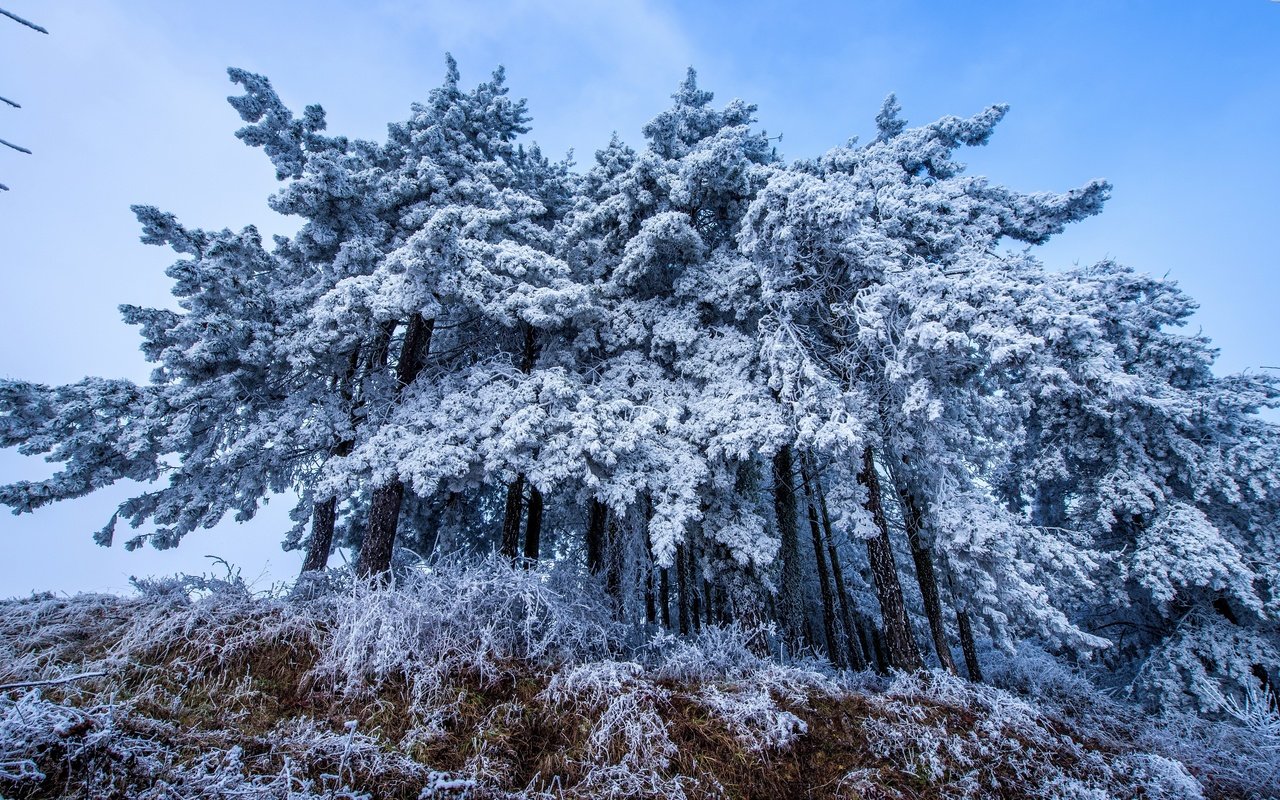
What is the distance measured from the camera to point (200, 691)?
457 cm

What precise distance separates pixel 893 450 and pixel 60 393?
536 inches

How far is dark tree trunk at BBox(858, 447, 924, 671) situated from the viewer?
7.99 metres

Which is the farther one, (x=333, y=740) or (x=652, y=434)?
(x=652, y=434)

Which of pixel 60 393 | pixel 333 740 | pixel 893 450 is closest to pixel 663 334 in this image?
Result: pixel 893 450

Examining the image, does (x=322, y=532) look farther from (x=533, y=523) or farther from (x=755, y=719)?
(x=755, y=719)

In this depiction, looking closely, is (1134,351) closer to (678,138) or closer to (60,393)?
(678,138)

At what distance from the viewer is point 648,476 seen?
28.2ft

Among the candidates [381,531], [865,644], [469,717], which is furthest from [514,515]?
[865,644]

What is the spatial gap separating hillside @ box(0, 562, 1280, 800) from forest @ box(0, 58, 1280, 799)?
4cm

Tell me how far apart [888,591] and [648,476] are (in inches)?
171

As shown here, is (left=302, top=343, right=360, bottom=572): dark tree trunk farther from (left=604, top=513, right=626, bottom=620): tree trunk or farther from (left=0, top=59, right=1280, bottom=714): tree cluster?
(left=604, top=513, right=626, bottom=620): tree trunk

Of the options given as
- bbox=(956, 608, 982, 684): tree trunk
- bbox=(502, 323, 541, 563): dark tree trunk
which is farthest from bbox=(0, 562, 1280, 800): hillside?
bbox=(956, 608, 982, 684): tree trunk

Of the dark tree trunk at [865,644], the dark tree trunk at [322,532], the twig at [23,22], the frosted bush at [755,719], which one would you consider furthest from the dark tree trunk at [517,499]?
the dark tree trunk at [865,644]

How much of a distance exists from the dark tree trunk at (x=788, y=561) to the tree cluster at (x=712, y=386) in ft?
0.22
